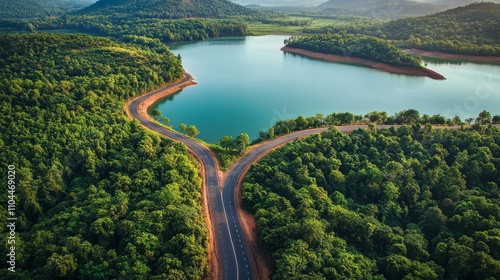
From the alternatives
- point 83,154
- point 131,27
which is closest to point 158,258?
point 83,154

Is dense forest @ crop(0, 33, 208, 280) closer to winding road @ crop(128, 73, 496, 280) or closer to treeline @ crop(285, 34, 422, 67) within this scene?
winding road @ crop(128, 73, 496, 280)

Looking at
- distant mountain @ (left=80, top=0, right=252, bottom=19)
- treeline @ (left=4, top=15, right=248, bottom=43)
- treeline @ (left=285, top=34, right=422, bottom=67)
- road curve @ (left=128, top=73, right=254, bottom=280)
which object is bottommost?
road curve @ (left=128, top=73, right=254, bottom=280)

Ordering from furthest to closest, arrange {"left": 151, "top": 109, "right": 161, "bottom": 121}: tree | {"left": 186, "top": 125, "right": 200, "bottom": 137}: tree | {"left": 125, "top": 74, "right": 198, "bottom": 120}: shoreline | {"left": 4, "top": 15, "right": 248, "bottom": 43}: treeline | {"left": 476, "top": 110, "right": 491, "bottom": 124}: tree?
{"left": 4, "top": 15, "right": 248, "bottom": 43}: treeline
{"left": 125, "top": 74, "right": 198, "bottom": 120}: shoreline
{"left": 151, "top": 109, "right": 161, "bottom": 121}: tree
{"left": 476, "top": 110, "right": 491, "bottom": 124}: tree
{"left": 186, "top": 125, "right": 200, "bottom": 137}: tree

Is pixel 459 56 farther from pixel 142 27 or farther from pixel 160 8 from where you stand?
pixel 160 8

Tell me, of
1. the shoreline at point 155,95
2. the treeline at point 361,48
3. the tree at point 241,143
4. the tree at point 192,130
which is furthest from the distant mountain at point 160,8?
the tree at point 241,143

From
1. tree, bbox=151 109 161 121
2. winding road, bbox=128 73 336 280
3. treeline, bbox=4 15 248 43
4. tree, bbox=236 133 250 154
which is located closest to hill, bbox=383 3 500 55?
treeline, bbox=4 15 248 43

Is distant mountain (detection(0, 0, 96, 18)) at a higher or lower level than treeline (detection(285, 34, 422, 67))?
higher
